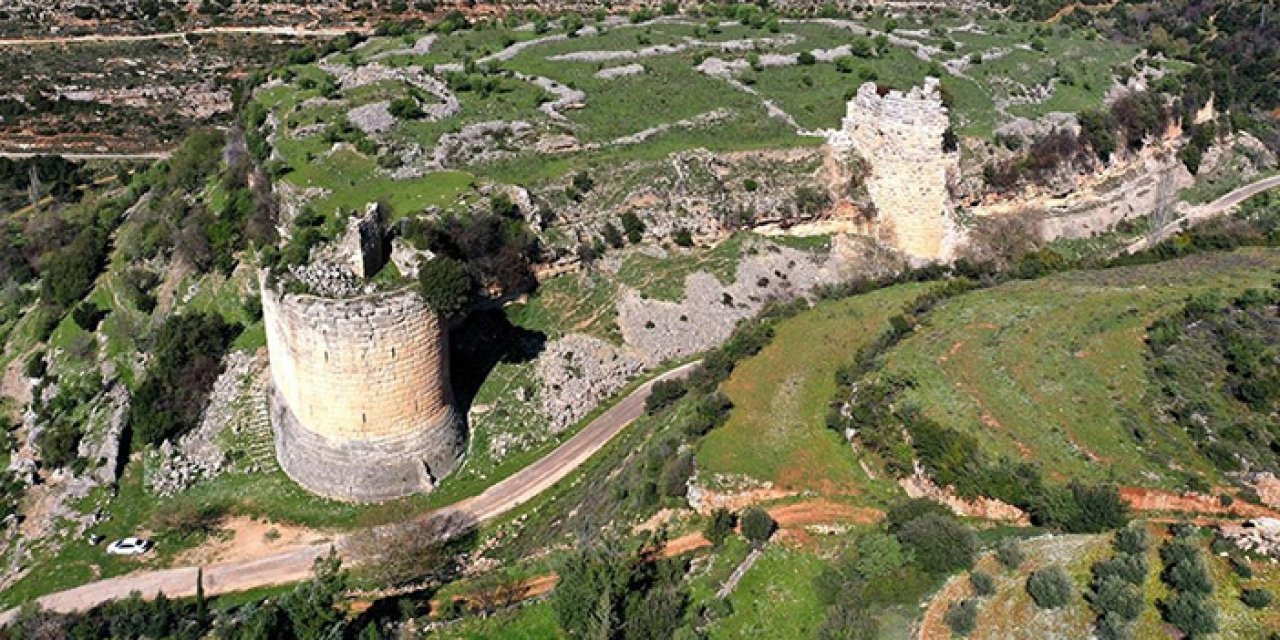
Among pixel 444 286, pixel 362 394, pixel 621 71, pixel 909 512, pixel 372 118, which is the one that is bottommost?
pixel 362 394

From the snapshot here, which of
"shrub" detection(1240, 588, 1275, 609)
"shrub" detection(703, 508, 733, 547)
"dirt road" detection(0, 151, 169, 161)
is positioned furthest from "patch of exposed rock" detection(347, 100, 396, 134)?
"shrub" detection(1240, 588, 1275, 609)

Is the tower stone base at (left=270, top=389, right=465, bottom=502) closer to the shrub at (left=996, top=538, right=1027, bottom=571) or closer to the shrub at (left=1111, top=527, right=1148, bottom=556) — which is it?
the shrub at (left=996, top=538, right=1027, bottom=571)

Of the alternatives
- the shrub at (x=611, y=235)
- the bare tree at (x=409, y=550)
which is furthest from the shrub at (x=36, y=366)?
the shrub at (x=611, y=235)

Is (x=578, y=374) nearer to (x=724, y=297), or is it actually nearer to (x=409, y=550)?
(x=724, y=297)

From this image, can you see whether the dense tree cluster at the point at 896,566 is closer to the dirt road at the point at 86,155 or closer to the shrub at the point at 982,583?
the shrub at the point at 982,583

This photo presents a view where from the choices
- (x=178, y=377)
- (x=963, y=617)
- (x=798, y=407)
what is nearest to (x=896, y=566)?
(x=963, y=617)

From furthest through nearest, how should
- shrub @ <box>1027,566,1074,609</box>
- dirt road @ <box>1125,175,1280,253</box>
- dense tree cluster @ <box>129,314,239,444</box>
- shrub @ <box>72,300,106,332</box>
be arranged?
dirt road @ <box>1125,175,1280,253</box>, shrub @ <box>72,300,106,332</box>, dense tree cluster @ <box>129,314,239,444</box>, shrub @ <box>1027,566,1074,609</box>

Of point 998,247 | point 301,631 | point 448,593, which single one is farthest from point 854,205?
point 301,631
